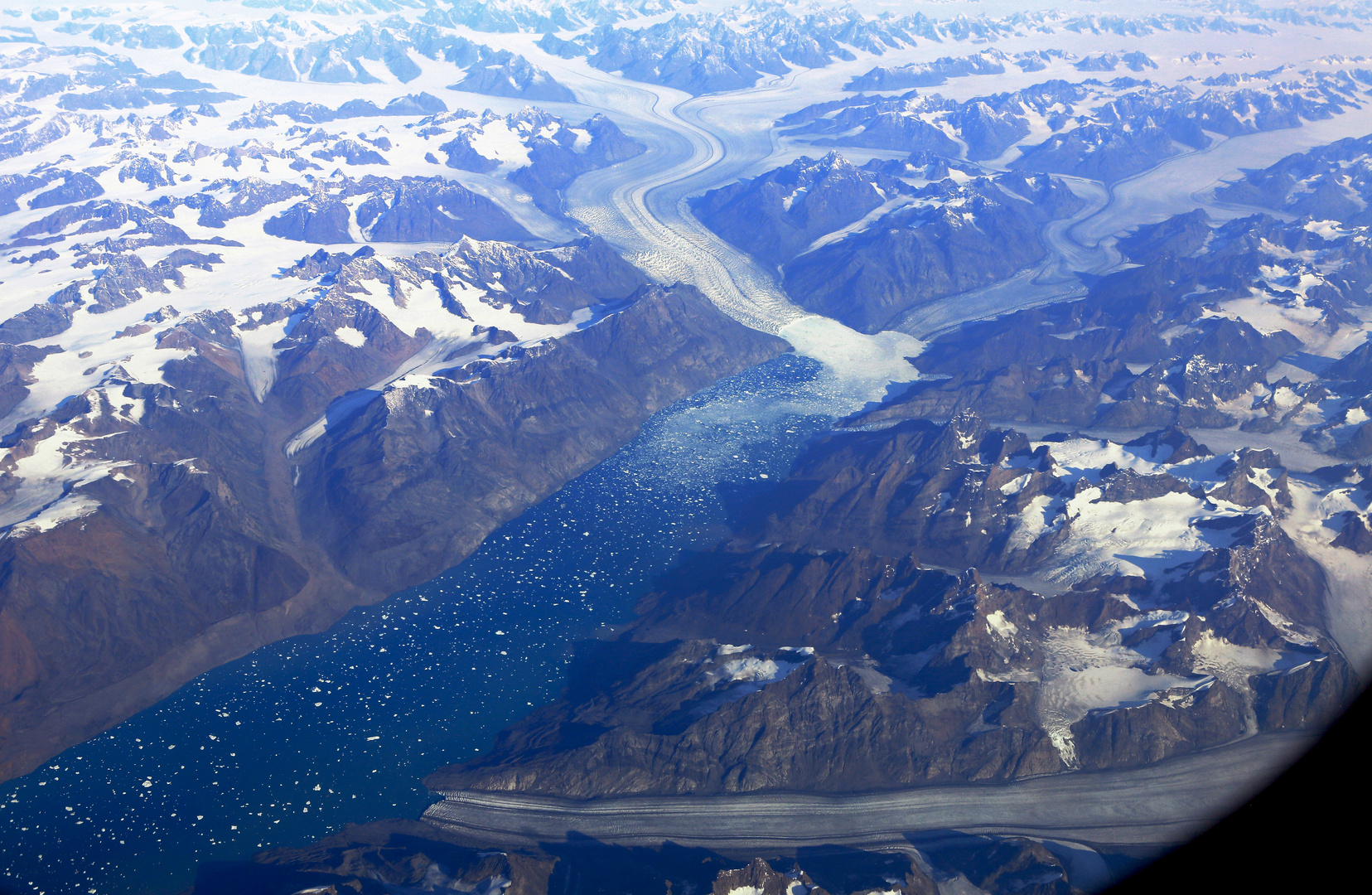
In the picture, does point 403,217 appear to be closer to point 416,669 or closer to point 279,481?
point 279,481

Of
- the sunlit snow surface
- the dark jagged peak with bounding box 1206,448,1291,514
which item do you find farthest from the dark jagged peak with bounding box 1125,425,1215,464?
the sunlit snow surface

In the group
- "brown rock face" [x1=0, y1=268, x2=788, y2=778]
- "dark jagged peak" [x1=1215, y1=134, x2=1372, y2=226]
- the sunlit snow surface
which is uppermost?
"brown rock face" [x1=0, y1=268, x2=788, y2=778]

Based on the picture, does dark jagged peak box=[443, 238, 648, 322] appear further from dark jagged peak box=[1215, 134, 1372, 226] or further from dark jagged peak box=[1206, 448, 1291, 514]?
dark jagged peak box=[1215, 134, 1372, 226]

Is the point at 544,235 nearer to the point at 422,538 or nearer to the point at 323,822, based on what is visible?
the point at 422,538

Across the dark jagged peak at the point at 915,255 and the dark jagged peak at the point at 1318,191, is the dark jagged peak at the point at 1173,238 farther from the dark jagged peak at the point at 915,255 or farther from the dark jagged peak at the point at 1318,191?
the dark jagged peak at the point at 1318,191

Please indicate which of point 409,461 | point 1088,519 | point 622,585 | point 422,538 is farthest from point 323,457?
point 1088,519

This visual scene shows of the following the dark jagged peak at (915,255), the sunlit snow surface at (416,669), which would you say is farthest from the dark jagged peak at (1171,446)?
the dark jagged peak at (915,255)

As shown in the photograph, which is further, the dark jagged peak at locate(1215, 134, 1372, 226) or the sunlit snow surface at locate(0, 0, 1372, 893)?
the dark jagged peak at locate(1215, 134, 1372, 226)

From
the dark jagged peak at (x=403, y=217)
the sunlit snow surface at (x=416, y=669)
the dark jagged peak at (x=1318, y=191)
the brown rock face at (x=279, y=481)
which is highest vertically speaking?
the dark jagged peak at (x=403, y=217)
